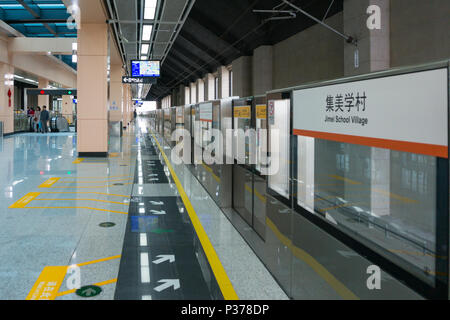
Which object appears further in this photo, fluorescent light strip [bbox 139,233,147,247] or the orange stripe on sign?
fluorescent light strip [bbox 139,233,147,247]

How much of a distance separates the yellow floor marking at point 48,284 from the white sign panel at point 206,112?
16.6 feet

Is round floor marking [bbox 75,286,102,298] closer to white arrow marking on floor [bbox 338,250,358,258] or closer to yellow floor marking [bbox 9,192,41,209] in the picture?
white arrow marking on floor [bbox 338,250,358,258]

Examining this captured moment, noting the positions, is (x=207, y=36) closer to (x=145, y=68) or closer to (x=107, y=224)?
(x=145, y=68)

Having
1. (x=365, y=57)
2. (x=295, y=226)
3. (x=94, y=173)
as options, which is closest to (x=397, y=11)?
(x=365, y=57)

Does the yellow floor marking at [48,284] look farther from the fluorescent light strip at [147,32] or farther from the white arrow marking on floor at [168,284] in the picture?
the fluorescent light strip at [147,32]

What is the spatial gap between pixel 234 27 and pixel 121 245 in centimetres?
1982

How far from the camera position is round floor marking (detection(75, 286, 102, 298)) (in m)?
3.38

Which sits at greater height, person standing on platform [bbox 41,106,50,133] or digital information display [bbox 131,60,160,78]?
digital information display [bbox 131,60,160,78]

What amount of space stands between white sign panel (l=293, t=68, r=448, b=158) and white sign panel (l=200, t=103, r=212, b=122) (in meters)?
5.70

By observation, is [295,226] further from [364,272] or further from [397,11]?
[397,11]

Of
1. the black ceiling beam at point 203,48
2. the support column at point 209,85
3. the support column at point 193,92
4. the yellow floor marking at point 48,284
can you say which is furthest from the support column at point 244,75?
the yellow floor marking at point 48,284

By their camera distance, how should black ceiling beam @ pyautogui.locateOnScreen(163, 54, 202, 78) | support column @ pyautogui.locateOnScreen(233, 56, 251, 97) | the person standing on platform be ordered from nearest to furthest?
support column @ pyautogui.locateOnScreen(233, 56, 251, 97)
the person standing on platform
black ceiling beam @ pyautogui.locateOnScreen(163, 54, 202, 78)

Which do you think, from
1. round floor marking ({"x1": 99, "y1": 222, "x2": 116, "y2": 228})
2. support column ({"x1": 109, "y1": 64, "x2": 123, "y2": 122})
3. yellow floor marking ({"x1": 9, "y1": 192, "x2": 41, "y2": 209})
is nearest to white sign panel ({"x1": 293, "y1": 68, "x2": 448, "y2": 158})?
round floor marking ({"x1": 99, "y1": 222, "x2": 116, "y2": 228})

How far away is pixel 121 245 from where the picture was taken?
479 centimetres
